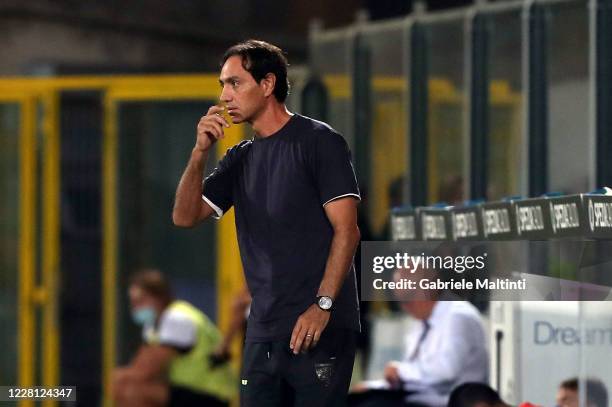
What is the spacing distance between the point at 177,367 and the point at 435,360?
10.4ft

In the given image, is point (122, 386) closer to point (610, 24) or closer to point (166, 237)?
point (166, 237)

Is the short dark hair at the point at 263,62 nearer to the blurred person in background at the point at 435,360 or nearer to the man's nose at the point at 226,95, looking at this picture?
the man's nose at the point at 226,95

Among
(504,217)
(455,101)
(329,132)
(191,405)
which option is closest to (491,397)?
(504,217)

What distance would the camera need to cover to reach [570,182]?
345 inches

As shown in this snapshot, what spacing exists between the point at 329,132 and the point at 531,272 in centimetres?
121

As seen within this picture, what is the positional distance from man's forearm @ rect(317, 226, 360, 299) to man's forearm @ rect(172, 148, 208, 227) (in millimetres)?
392

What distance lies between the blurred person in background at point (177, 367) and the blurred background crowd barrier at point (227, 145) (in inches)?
25.9

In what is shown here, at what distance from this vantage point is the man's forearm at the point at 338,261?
4.86 m

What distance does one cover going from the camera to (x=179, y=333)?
10.6m

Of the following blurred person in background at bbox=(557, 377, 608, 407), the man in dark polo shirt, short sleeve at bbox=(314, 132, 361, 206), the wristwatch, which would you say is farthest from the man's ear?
blurred person in background at bbox=(557, 377, 608, 407)

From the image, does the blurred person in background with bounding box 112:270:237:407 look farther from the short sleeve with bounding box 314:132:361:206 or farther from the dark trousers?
the short sleeve with bounding box 314:132:361:206

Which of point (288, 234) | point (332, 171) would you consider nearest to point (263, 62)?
point (332, 171)

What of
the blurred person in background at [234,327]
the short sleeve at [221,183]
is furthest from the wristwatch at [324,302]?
the blurred person in background at [234,327]

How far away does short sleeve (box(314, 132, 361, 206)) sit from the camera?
489 cm
